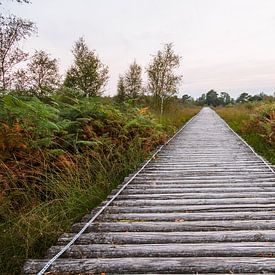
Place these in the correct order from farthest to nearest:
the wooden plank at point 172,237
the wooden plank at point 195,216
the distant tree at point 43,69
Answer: the distant tree at point 43,69, the wooden plank at point 195,216, the wooden plank at point 172,237

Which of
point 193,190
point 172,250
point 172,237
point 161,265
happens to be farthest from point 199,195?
point 161,265

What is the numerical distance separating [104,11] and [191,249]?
15.7 metres

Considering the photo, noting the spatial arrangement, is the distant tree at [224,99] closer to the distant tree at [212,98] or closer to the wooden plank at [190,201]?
the distant tree at [212,98]

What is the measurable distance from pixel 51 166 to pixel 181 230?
10.6 ft

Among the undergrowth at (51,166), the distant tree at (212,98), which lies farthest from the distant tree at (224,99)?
the undergrowth at (51,166)

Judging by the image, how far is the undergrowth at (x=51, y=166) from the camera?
383 cm

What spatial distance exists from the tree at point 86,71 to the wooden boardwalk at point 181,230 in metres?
16.6

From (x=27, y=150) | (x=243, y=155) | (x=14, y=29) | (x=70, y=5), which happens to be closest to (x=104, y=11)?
(x=70, y=5)

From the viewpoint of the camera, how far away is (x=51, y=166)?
A: 645 centimetres

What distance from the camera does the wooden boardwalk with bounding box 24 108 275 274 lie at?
3033 millimetres

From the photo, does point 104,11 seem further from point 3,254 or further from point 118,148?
point 3,254

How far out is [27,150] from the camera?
20.6 ft

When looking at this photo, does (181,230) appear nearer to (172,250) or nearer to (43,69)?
(172,250)

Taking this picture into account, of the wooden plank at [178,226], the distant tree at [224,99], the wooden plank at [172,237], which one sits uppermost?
the distant tree at [224,99]
